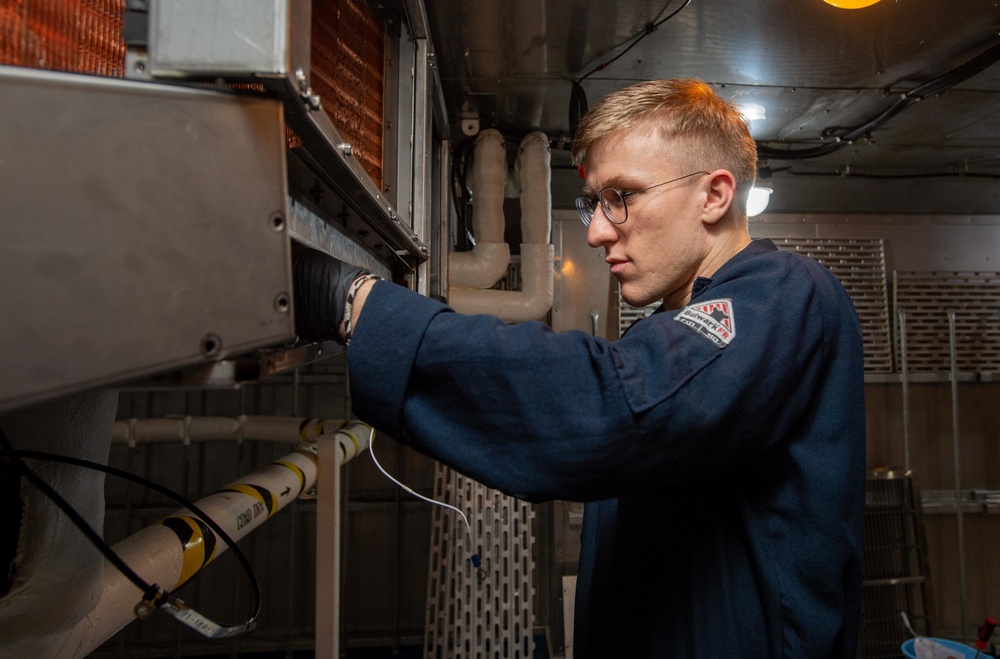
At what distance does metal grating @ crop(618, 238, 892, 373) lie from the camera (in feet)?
10.1

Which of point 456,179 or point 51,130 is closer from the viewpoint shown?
point 51,130

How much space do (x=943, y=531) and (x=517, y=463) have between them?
3746 mm

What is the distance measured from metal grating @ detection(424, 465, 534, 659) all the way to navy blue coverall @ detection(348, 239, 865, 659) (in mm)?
1738

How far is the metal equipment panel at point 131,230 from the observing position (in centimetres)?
39

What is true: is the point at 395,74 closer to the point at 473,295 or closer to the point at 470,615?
the point at 473,295

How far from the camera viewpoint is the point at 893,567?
9.49 ft

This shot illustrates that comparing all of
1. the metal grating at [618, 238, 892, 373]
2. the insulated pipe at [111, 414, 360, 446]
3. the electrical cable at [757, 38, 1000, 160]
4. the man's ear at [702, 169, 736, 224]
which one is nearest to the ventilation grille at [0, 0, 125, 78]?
the man's ear at [702, 169, 736, 224]

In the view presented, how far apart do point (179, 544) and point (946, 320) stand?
12.8 feet

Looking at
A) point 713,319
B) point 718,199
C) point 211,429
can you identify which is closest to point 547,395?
point 713,319

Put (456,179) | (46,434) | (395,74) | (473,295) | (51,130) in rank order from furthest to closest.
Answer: (456,179), (473,295), (395,74), (46,434), (51,130)

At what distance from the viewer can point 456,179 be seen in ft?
8.90

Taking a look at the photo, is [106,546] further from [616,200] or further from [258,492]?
[616,200]

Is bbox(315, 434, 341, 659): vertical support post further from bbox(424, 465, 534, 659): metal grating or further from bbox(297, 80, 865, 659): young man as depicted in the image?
bbox(424, 465, 534, 659): metal grating

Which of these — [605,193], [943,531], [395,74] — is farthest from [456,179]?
[943,531]
